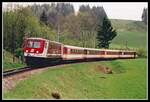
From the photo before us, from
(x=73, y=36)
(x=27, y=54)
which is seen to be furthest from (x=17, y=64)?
(x=73, y=36)

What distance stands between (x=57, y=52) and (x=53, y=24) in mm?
1190

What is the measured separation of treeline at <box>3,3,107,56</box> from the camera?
62.9ft

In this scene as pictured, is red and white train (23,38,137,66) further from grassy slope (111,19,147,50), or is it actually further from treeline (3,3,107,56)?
grassy slope (111,19,147,50)

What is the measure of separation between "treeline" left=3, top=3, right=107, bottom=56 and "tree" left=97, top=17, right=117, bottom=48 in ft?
0.50

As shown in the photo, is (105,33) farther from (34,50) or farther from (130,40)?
(34,50)

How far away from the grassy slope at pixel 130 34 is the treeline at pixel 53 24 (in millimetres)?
625

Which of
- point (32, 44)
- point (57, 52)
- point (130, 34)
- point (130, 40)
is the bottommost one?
point (57, 52)

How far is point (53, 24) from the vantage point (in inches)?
774

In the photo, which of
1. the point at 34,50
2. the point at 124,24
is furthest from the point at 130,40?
the point at 34,50

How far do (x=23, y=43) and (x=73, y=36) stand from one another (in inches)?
66.8

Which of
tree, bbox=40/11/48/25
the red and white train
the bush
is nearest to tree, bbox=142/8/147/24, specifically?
the bush

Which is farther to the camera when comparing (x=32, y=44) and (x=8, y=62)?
(x=32, y=44)

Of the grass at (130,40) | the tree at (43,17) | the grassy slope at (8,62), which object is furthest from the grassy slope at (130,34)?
the grassy slope at (8,62)

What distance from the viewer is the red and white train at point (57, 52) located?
1952cm
